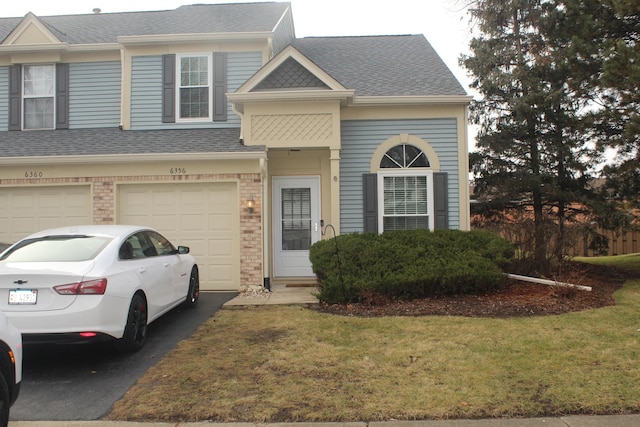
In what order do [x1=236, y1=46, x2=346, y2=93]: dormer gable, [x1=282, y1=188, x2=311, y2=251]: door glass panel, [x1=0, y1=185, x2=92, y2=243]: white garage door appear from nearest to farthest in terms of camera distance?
1. [x1=236, y1=46, x2=346, y2=93]: dormer gable
2. [x1=0, y1=185, x2=92, y2=243]: white garage door
3. [x1=282, y1=188, x2=311, y2=251]: door glass panel

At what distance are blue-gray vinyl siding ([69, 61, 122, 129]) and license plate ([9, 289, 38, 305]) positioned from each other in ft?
24.4

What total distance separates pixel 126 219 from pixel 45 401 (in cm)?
601

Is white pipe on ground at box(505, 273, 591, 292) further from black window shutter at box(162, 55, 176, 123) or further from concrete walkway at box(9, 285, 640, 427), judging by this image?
black window shutter at box(162, 55, 176, 123)

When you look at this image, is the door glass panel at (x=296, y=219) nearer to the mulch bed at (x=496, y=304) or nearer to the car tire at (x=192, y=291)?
the car tire at (x=192, y=291)

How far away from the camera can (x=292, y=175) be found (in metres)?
10.6

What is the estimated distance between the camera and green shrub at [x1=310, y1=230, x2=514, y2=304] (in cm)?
762

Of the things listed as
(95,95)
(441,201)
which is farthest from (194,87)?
(441,201)

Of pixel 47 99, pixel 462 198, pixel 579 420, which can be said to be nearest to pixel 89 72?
pixel 47 99

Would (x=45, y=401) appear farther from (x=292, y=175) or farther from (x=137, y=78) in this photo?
(x=137, y=78)

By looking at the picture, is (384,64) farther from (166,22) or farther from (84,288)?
(84,288)

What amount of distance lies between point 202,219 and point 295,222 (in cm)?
208

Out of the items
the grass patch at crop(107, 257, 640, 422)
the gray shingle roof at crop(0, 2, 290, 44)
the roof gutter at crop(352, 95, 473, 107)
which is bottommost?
the grass patch at crop(107, 257, 640, 422)

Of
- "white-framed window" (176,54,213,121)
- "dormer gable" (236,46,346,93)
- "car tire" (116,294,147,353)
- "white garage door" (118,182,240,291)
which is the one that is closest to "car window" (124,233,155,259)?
"car tire" (116,294,147,353)

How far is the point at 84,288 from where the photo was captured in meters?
4.77
